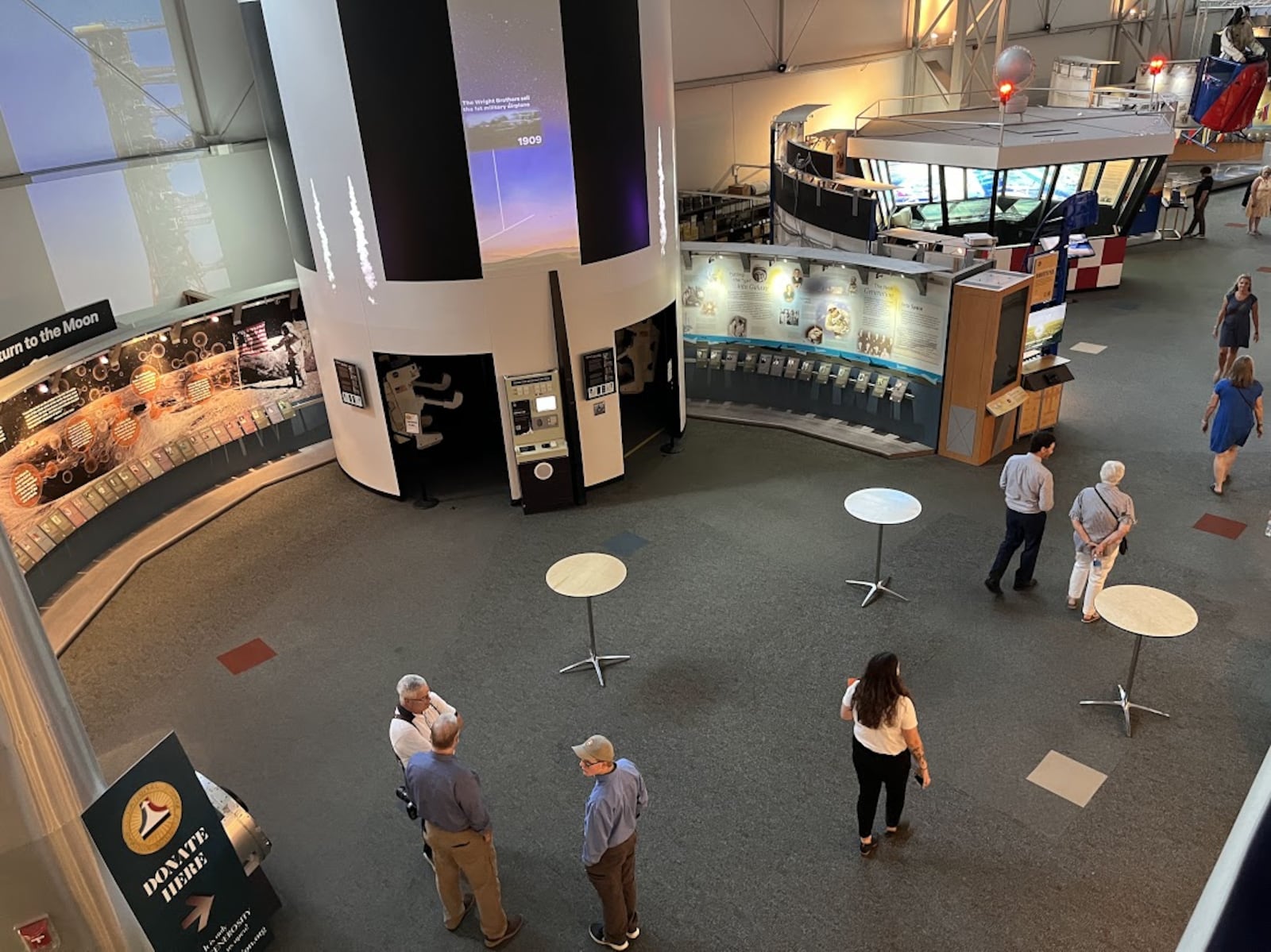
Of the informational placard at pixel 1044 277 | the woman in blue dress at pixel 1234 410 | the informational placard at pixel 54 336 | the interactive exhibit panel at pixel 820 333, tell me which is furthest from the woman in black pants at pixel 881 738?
the informational placard at pixel 54 336

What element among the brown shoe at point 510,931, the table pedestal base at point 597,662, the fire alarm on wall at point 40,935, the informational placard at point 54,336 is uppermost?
the informational placard at point 54,336

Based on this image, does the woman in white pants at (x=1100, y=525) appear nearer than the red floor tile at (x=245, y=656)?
Yes

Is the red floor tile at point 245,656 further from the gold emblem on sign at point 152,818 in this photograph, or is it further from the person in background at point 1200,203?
the person in background at point 1200,203

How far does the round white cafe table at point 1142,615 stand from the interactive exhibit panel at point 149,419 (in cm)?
790

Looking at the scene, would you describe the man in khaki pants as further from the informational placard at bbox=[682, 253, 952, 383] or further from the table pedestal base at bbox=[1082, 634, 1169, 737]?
the informational placard at bbox=[682, 253, 952, 383]

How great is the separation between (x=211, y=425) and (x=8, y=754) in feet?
23.9

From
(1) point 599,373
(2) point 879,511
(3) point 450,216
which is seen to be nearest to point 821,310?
(1) point 599,373

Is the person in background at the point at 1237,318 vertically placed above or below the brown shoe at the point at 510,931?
above

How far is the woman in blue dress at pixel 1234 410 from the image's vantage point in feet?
26.0

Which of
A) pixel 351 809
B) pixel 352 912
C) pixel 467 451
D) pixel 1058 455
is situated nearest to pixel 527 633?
pixel 351 809

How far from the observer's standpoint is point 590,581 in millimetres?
6242

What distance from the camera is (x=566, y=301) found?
8633mm

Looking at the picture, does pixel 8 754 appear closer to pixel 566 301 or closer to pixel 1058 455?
pixel 566 301

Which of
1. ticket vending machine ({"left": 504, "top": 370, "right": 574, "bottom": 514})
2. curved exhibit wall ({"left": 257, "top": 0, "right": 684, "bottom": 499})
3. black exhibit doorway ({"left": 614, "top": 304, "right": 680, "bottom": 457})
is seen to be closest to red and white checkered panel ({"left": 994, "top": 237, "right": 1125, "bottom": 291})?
black exhibit doorway ({"left": 614, "top": 304, "right": 680, "bottom": 457})
